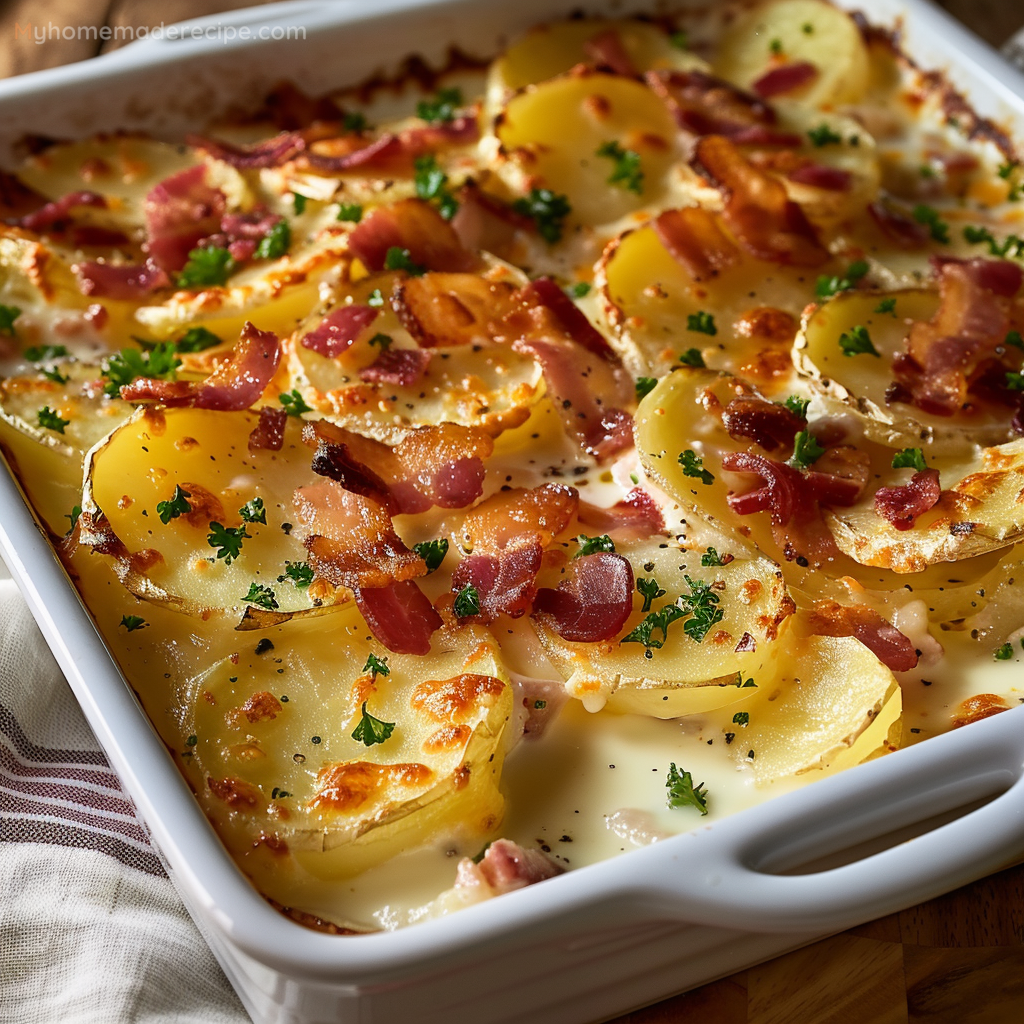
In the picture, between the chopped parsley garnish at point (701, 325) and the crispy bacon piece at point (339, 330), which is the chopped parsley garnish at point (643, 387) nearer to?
the chopped parsley garnish at point (701, 325)

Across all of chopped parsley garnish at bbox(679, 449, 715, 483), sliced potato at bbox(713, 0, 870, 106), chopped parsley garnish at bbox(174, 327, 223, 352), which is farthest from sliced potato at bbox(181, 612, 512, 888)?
sliced potato at bbox(713, 0, 870, 106)

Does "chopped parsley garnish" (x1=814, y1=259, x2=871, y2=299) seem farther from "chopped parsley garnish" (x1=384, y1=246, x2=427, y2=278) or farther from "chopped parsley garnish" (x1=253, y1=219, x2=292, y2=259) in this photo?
"chopped parsley garnish" (x1=253, y1=219, x2=292, y2=259)

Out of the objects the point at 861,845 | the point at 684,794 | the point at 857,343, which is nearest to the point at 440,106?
the point at 857,343

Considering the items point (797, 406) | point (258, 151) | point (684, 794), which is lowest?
point (258, 151)

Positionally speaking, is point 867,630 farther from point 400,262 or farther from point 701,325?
point 400,262

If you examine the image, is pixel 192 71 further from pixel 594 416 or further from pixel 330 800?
pixel 330 800

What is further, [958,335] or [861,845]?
[958,335]

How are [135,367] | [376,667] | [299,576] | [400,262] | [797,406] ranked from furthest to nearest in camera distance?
[400,262] < [135,367] < [797,406] < [299,576] < [376,667]

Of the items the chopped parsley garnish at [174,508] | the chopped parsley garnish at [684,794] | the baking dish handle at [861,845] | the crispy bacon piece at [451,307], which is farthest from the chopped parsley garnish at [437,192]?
the baking dish handle at [861,845]
